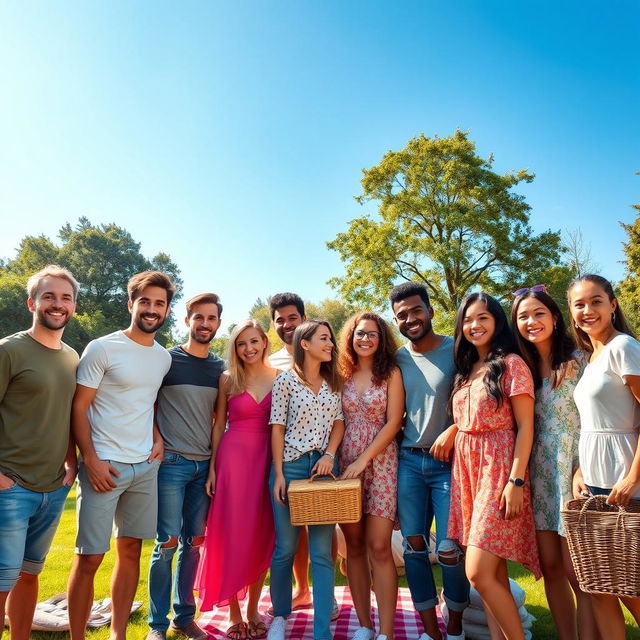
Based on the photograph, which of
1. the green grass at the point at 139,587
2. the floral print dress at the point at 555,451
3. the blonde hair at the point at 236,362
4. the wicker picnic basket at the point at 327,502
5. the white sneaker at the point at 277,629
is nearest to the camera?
the floral print dress at the point at 555,451

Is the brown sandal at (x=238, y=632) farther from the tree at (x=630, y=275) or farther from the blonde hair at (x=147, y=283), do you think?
the tree at (x=630, y=275)

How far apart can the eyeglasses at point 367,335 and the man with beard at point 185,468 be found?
1.28 metres

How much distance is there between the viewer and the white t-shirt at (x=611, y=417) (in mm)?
3148

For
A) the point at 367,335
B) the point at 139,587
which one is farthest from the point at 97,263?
the point at 367,335

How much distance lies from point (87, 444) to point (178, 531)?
1084 millimetres

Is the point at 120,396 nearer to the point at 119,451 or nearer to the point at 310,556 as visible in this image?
the point at 119,451

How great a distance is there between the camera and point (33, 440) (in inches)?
140

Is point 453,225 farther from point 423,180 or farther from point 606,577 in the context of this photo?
point 606,577

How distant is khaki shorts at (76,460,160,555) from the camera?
12.4ft

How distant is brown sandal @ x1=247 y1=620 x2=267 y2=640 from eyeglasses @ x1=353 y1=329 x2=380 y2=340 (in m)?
2.67

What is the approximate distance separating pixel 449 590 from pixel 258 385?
7.26 feet

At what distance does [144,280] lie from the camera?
4.24 meters

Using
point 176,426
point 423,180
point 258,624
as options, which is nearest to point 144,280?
point 176,426

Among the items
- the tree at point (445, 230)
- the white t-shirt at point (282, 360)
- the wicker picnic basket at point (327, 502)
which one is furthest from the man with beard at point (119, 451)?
the tree at point (445, 230)
